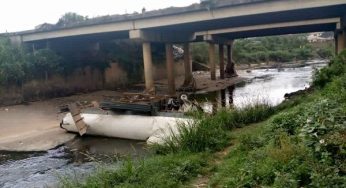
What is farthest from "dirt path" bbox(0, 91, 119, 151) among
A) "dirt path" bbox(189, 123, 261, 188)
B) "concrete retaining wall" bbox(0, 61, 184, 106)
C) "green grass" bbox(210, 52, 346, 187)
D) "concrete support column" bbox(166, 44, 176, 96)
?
"green grass" bbox(210, 52, 346, 187)

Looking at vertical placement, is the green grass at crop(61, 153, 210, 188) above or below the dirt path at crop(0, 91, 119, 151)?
above

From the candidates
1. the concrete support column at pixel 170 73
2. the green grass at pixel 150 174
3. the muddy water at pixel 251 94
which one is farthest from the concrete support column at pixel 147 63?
the green grass at pixel 150 174

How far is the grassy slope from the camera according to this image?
5855 mm

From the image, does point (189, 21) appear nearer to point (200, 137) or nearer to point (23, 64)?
point (23, 64)

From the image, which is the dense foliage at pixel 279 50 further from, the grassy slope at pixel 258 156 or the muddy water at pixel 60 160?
the grassy slope at pixel 258 156

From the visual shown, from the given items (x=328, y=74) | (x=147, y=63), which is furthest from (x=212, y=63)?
(x=328, y=74)

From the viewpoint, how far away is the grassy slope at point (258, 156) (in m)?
5.86

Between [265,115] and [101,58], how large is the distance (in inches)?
958

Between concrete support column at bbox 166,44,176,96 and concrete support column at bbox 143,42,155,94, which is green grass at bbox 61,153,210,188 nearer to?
concrete support column at bbox 143,42,155,94

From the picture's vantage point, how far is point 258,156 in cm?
746

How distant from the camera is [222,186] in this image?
680 centimetres

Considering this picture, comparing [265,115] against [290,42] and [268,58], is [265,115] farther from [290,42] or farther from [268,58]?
[290,42]

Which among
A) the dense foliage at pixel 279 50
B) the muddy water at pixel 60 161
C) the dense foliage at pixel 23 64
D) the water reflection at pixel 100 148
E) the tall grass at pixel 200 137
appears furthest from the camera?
the dense foliage at pixel 279 50

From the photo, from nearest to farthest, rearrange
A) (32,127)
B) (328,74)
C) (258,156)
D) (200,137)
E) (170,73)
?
(258,156)
(200,137)
(328,74)
(32,127)
(170,73)
